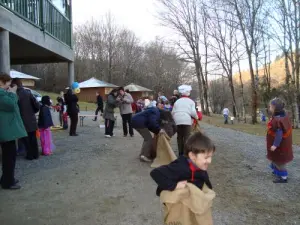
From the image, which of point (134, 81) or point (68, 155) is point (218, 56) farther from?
point (134, 81)

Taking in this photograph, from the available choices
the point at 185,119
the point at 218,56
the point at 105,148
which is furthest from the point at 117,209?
the point at 218,56

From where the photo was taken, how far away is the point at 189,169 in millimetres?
2457

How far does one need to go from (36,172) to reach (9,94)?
1.94m

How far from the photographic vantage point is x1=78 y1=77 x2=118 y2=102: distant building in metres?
47.8

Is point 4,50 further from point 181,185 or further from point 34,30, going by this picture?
point 181,185

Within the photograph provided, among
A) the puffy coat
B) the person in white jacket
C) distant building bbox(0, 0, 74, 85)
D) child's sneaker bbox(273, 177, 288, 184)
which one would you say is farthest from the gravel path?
distant building bbox(0, 0, 74, 85)

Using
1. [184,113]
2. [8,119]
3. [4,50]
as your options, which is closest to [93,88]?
[4,50]

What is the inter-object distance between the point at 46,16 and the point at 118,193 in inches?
280

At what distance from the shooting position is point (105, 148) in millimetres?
9133

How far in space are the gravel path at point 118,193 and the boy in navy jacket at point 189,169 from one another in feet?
5.62

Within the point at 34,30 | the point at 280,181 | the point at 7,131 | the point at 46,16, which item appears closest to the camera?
the point at 7,131

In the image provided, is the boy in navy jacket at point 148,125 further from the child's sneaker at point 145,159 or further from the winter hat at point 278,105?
the winter hat at point 278,105


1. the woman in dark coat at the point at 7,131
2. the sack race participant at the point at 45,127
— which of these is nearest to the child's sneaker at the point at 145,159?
the sack race participant at the point at 45,127

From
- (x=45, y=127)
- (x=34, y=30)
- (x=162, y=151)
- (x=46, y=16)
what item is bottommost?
(x=162, y=151)
